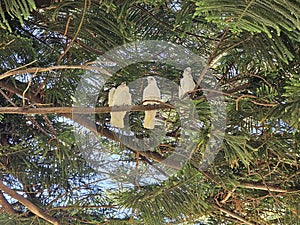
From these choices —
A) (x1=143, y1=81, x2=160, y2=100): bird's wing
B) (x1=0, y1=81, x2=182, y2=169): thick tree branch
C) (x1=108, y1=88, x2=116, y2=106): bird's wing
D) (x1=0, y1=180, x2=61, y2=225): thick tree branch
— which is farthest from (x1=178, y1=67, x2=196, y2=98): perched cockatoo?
(x1=0, y1=180, x2=61, y2=225): thick tree branch

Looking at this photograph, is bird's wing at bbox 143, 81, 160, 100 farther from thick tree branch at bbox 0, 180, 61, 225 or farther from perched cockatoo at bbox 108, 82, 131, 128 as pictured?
thick tree branch at bbox 0, 180, 61, 225

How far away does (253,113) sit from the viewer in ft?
3.52

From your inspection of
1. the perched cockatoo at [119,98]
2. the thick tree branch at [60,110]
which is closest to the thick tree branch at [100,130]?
the perched cockatoo at [119,98]

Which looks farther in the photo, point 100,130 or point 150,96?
point 100,130

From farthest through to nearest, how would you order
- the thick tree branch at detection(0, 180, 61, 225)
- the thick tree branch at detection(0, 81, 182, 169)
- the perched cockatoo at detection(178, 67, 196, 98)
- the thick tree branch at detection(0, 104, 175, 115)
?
1. the thick tree branch at detection(0, 180, 61, 225)
2. the thick tree branch at detection(0, 81, 182, 169)
3. the perched cockatoo at detection(178, 67, 196, 98)
4. the thick tree branch at detection(0, 104, 175, 115)

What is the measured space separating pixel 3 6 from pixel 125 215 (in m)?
0.86

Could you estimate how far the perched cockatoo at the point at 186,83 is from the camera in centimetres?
110

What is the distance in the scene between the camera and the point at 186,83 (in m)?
1.13

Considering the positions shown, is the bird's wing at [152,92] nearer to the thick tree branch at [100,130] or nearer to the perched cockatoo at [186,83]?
the perched cockatoo at [186,83]

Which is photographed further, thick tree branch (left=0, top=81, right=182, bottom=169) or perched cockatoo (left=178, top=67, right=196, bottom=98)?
thick tree branch (left=0, top=81, right=182, bottom=169)

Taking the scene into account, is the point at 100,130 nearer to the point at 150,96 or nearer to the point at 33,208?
the point at 150,96

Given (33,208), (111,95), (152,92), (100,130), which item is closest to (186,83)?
(152,92)

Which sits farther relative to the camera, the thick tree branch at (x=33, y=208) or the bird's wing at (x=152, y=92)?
the thick tree branch at (x=33, y=208)

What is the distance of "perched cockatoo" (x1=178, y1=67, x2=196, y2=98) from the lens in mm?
1101
